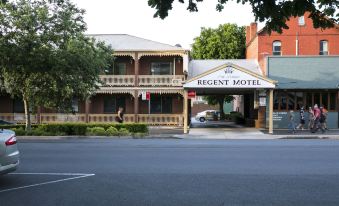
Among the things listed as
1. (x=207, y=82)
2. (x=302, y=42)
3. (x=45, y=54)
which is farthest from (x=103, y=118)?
(x=302, y=42)

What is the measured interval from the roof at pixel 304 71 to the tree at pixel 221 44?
18.6 metres

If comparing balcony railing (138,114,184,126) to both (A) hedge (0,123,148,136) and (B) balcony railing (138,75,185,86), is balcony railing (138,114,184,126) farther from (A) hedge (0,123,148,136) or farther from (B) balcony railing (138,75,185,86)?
(A) hedge (0,123,148,136)

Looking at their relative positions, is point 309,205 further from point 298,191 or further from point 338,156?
point 338,156

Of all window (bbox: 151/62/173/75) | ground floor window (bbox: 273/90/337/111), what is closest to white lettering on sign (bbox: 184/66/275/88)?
ground floor window (bbox: 273/90/337/111)

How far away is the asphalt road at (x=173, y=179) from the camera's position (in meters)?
8.55

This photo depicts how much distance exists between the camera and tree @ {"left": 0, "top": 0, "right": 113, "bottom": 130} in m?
24.8

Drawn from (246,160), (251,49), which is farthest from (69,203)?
(251,49)

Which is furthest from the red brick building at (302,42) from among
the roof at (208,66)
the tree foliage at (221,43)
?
the tree foliage at (221,43)

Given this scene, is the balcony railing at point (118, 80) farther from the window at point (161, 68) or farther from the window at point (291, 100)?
the window at point (291, 100)

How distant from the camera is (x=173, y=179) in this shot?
1063 centimetres

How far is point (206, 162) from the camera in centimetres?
1359

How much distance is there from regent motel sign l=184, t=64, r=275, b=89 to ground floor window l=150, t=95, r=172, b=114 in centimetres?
888

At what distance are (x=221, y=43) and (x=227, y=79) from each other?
77.2 feet

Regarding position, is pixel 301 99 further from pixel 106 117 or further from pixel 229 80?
pixel 106 117
